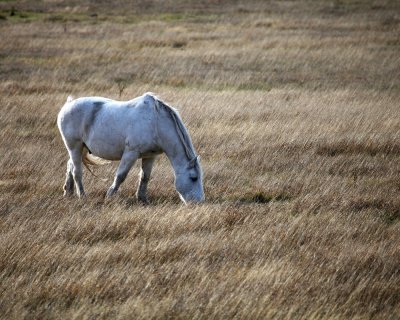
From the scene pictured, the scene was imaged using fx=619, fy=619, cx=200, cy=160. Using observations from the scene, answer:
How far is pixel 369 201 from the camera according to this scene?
8.45m

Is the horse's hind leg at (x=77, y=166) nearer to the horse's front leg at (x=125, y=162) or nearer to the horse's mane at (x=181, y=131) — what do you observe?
the horse's front leg at (x=125, y=162)

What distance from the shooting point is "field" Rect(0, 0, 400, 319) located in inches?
220

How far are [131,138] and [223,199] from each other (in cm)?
163

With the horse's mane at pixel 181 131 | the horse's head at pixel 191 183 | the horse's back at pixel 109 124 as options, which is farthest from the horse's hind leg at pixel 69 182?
the horse's head at pixel 191 183

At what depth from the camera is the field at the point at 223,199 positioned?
18.3 feet

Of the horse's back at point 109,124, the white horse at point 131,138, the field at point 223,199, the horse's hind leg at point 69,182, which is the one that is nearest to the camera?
the field at point 223,199

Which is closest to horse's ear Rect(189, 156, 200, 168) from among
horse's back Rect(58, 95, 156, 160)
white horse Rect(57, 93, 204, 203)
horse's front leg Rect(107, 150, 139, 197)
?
white horse Rect(57, 93, 204, 203)

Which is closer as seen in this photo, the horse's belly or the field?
the field

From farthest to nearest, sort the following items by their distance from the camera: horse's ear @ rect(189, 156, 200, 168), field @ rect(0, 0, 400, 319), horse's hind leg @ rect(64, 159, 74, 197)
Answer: horse's hind leg @ rect(64, 159, 74, 197), horse's ear @ rect(189, 156, 200, 168), field @ rect(0, 0, 400, 319)

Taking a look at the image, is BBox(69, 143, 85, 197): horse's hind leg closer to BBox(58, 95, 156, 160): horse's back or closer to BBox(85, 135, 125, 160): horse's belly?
BBox(58, 95, 156, 160): horse's back

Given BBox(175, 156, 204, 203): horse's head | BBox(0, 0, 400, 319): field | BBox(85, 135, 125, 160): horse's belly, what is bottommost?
BBox(0, 0, 400, 319): field

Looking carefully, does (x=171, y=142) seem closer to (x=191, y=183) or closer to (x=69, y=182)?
(x=191, y=183)

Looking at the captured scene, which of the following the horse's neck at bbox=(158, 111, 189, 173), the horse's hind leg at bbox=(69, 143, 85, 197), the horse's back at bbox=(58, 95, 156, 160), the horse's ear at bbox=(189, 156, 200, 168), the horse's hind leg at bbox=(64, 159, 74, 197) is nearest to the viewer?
the horse's ear at bbox=(189, 156, 200, 168)

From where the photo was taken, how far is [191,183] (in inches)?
313
